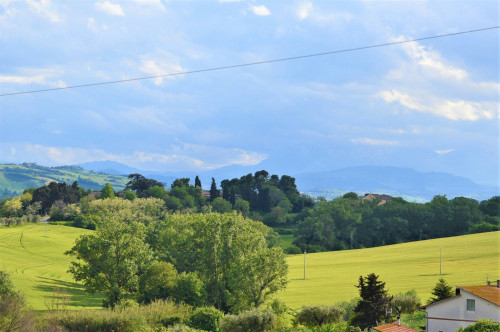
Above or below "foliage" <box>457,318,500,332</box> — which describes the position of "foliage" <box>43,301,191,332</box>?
below

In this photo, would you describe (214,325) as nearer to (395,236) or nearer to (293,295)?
(293,295)

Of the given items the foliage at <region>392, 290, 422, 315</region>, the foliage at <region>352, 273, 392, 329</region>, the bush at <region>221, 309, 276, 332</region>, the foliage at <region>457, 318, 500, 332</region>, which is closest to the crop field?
the foliage at <region>392, 290, 422, 315</region>

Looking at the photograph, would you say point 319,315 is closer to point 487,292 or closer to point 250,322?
point 250,322

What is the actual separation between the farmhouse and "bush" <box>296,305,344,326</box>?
28.3 ft

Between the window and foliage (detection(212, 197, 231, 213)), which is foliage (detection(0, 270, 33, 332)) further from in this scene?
foliage (detection(212, 197, 231, 213))

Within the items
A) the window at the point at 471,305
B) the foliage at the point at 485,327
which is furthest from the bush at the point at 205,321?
the foliage at the point at 485,327

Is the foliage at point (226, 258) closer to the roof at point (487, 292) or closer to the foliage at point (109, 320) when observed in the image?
the foliage at point (109, 320)

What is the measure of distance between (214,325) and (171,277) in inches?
522

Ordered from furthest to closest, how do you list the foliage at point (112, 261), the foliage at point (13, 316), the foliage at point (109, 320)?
the foliage at point (112, 261), the foliage at point (109, 320), the foliage at point (13, 316)

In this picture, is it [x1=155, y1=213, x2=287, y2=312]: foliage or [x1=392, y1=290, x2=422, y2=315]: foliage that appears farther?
[x1=155, y1=213, x2=287, y2=312]: foliage

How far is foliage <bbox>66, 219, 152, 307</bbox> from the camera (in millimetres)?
54906

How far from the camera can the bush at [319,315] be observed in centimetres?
4181

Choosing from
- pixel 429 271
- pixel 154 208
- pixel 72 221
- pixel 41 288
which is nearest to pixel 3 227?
pixel 72 221

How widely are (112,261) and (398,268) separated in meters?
43.5
